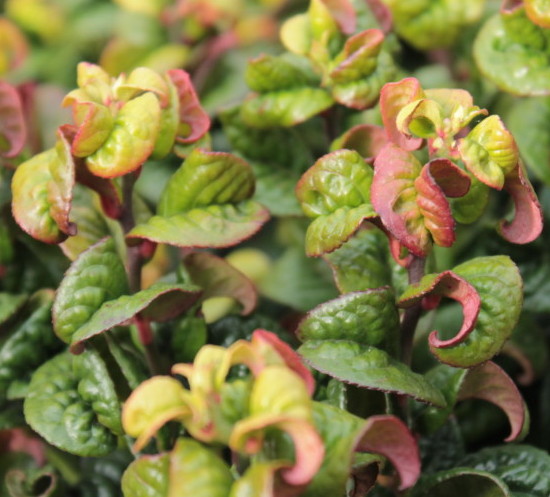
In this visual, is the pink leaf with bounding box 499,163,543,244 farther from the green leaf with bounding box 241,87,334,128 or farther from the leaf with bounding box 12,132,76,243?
the leaf with bounding box 12,132,76,243

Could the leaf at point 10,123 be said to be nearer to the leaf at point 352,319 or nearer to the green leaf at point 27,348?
the green leaf at point 27,348

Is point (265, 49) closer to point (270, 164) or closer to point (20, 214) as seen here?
point (270, 164)

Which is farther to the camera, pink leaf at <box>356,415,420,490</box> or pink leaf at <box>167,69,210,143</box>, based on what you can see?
pink leaf at <box>167,69,210,143</box>

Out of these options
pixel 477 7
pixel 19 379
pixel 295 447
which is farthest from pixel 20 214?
pixel 477 7

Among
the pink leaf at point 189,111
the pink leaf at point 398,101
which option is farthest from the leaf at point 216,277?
the pink leaf at point 398,101

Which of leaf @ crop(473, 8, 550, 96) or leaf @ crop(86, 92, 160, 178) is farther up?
leaf @ crop(86, 92, 160, 178)

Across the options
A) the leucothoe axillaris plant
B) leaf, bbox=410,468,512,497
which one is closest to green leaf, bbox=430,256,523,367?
the leucothoe axillaris plant
